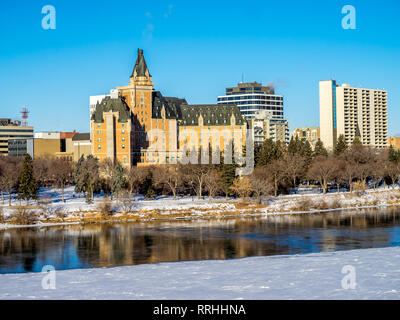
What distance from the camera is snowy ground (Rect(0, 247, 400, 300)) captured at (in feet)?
85.3

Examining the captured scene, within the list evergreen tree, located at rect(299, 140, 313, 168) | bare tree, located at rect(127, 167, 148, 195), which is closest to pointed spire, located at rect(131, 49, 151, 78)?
evergreen tree, located at rect(299, 140, 313, 168)

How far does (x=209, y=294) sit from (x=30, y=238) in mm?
34521

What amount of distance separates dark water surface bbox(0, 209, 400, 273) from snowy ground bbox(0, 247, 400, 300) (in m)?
7.14

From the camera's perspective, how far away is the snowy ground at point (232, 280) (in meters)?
26.0

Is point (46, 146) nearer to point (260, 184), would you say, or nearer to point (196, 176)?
point (196, 176)

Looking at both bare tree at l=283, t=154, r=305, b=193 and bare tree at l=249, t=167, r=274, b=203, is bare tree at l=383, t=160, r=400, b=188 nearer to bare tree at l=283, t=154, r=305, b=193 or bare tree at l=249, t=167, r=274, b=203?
bare tree at l=283, t=154, r=305, b=193

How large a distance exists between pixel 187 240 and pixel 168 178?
1576 inches

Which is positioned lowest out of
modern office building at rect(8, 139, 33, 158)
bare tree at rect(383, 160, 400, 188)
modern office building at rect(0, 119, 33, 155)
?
bare tree at rect(383, 160, 400, 188)

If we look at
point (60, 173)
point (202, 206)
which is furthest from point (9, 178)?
point (202, 206)

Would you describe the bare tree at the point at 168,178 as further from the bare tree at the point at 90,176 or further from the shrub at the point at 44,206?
the shrub at the point at 44,206

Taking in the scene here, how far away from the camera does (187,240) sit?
52156 millimetres

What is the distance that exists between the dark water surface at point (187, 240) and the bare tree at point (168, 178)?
865 inches

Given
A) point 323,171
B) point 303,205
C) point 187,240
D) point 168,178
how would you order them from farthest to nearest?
1. point 323,171
2. point 168,178
3. point 303,205
4. point 187,240
